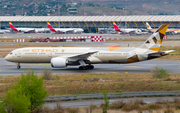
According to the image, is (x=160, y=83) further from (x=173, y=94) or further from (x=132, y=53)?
(x=132, y=53)

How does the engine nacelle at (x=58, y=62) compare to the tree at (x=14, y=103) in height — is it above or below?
above

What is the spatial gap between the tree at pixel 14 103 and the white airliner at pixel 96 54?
20533 mm

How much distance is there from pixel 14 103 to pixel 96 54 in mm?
23301

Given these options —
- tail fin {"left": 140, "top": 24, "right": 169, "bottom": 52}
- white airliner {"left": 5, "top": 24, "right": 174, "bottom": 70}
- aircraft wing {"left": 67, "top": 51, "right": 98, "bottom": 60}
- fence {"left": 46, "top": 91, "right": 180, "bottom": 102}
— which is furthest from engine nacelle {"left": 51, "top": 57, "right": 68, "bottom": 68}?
fence {"left": 46, "top": 91, "right": 180, "bottom": 102}

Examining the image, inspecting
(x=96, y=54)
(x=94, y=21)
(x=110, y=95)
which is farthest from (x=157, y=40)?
(x=94, y=21)

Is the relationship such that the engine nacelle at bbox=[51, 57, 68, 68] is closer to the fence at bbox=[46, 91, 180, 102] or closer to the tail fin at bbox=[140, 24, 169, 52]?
the tail fin at bbox=[140, 24, 169, 52]

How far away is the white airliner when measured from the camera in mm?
41000

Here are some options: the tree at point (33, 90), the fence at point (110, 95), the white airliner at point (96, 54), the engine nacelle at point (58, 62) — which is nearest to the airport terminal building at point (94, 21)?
the white airliner at point (96, 54)

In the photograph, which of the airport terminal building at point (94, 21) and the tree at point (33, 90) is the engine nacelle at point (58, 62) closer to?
the tree at point (33, 90)

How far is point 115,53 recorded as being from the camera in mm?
41406

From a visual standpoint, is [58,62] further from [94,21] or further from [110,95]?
[94,21]

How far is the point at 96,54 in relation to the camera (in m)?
41.7

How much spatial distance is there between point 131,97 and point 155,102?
257 cm

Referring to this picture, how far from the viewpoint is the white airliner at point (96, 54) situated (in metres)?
41.0
